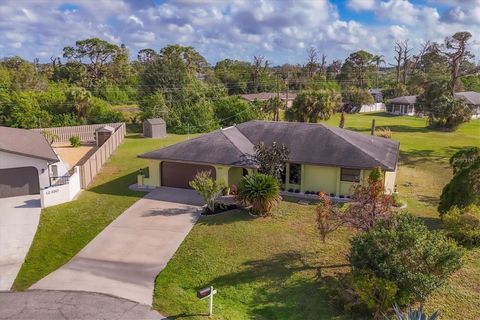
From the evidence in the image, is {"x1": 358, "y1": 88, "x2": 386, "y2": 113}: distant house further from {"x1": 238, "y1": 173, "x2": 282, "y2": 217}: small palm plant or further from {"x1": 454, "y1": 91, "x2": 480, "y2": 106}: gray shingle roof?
{"x1": 238, "y1": 173, "x2": 282, "y2": 217}: small palm plant

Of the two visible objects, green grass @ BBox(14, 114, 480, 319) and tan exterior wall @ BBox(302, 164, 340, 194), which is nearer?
green grass @ BBox(14, 114, 480, 319)

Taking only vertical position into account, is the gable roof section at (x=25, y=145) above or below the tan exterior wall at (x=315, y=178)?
above

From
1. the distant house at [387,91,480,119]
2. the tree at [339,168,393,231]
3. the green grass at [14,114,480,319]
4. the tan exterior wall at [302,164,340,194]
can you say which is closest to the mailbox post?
the green grass at [14,114,480,319]

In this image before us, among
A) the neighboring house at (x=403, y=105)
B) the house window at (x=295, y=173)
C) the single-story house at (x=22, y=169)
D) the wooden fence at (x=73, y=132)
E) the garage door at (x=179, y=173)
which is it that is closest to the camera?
the single-story house at (x=22, y=169)

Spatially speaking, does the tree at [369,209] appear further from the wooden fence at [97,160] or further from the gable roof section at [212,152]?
the wooden fence at [97,160]

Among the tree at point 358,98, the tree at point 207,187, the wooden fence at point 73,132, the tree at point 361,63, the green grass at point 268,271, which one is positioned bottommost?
the green grass at point 268,271

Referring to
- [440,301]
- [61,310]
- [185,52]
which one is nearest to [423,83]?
[185,52]

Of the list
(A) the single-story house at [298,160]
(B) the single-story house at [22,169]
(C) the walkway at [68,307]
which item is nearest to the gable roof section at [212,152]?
(A) the single-story house at [298,160]
